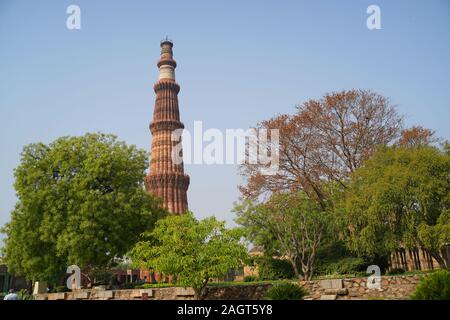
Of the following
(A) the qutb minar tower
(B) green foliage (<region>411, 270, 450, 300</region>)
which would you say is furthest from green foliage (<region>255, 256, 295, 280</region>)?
(A) the qutb minar tower

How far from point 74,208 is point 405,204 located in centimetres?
1767

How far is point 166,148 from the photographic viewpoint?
179 feet

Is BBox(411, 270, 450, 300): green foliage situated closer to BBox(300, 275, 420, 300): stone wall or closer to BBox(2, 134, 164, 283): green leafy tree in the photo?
BBox(300, 275, 420, 300): stone wall

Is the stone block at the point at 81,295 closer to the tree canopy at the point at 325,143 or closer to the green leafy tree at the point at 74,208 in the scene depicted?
the green leafy tree at the point at 74,208

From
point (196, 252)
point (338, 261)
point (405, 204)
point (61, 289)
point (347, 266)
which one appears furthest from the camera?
point (61, 289)

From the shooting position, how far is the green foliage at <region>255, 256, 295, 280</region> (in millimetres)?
27312

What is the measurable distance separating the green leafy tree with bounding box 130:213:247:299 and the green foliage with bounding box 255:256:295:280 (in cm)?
926

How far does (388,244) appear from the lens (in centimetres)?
2130

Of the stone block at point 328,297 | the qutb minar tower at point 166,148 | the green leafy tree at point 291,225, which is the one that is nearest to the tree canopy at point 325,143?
the green leafy tree at point 291,225

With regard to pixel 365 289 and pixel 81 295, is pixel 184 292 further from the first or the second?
pixel 365 289

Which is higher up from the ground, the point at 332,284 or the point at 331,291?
the point at 332,284

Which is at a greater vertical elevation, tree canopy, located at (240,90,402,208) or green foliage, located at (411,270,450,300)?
tree canopy, located at (240,90,402,208)

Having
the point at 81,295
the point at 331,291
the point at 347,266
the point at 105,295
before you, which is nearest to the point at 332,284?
the point at 331,291
